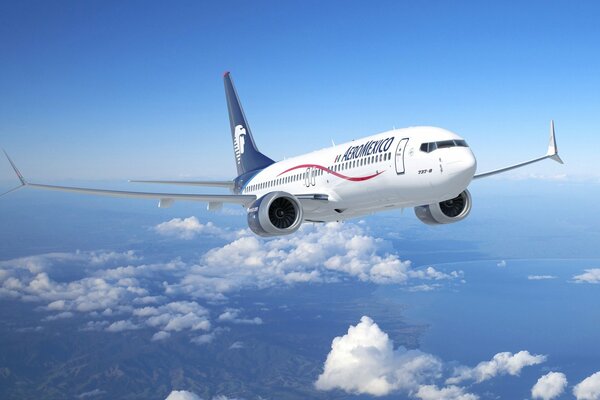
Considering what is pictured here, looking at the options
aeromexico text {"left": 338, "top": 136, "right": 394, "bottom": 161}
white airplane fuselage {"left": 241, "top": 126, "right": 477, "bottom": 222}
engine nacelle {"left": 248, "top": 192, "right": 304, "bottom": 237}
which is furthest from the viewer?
engine nacelle {"left": 248, "top": 192, "right": 304, "bottom": 237}

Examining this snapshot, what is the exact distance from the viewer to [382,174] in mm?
26062

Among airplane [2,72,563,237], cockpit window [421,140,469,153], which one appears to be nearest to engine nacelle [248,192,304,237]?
airplane [2,72,563,237]

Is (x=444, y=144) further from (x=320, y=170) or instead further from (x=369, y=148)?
(x=320, y=170)

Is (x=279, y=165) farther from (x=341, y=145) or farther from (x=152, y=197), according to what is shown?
(x=152, y=197)

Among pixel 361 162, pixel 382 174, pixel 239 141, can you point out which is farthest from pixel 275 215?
pixel 239 141

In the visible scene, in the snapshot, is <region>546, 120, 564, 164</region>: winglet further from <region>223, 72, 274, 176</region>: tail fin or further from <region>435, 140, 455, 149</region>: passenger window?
<region>223, 72, 274, 176</region>: tail fin

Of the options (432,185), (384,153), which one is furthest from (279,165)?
(432,185)

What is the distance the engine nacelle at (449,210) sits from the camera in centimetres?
3038

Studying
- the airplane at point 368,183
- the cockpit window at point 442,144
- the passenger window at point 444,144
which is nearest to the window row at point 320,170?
the airplane at point 368,183

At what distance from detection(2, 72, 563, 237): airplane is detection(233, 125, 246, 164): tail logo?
1342cm

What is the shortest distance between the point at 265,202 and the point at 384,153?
6.61 metres

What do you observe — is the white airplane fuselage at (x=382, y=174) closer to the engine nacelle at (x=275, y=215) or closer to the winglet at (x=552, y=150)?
the engine nacelle at (x=275, y=215)

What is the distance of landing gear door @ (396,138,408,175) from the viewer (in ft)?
82.6

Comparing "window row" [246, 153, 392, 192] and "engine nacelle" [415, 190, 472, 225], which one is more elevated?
"window row" [246, 153, 392, 192]
